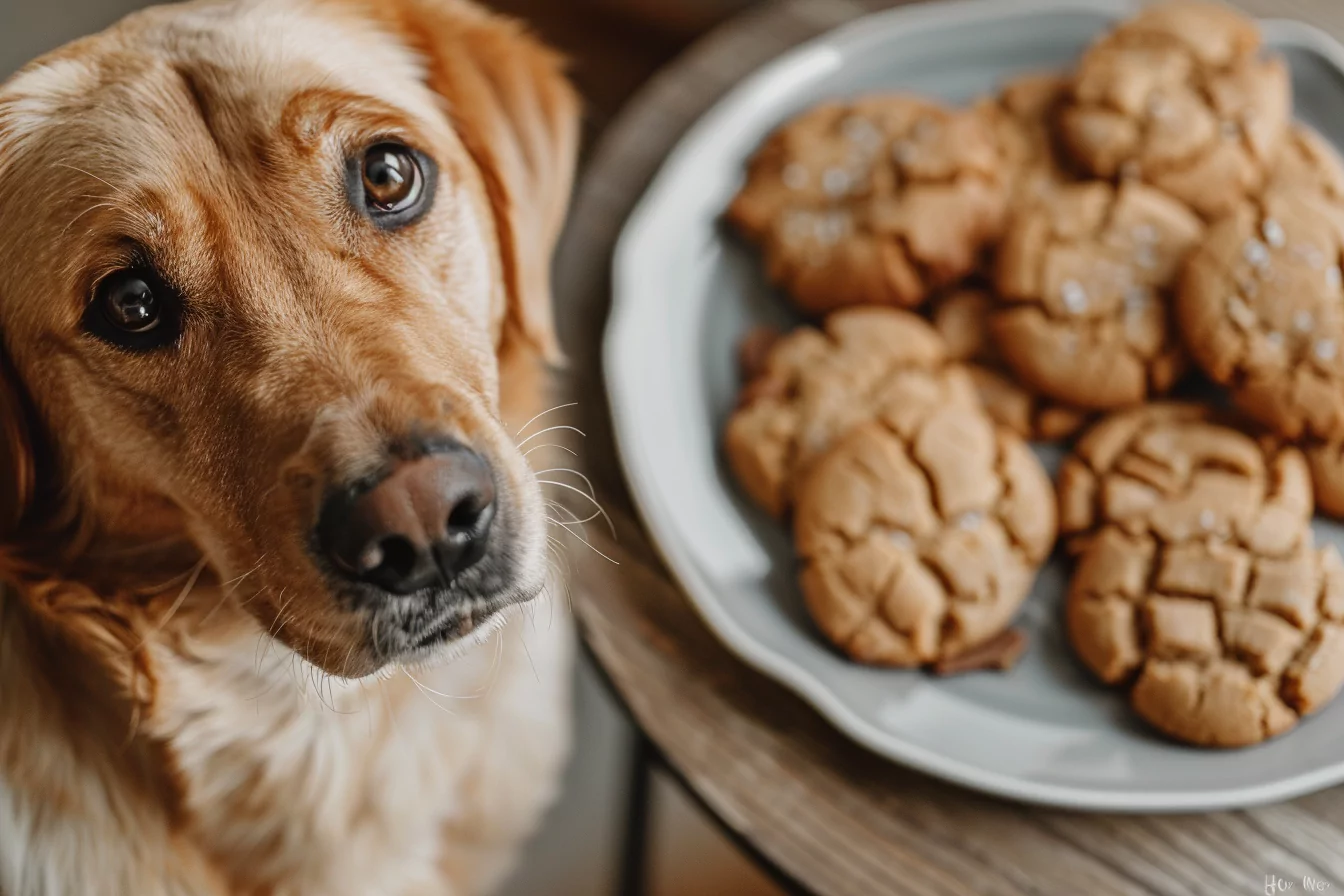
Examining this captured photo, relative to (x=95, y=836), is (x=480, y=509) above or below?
above

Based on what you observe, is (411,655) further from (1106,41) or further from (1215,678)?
(1106,41)

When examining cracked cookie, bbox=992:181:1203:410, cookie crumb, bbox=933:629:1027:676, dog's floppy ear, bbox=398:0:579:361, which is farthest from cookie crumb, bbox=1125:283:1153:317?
dog's floppy ear, bbox=398:0:579:361

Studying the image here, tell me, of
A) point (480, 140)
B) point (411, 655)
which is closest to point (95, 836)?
point (411, 655)

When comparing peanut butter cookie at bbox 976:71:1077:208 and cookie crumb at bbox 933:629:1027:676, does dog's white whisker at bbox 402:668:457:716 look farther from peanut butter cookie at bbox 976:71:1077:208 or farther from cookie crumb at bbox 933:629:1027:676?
peanut butter cookie at bbox 976:71:1077:208

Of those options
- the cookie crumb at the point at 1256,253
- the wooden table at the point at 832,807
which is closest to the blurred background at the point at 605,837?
the wooden table at the point at 832,807

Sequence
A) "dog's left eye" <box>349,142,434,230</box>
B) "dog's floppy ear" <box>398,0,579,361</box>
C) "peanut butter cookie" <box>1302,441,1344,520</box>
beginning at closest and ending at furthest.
Result: "dog's left eye" <box>349,142,434,230</box>, "dog's floppy ear" <box>398,0,579,361</box>, "peanut butter cookie" <box>1302,441,1344,520</box>

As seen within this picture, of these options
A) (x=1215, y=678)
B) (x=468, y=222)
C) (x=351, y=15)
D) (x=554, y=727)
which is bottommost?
(x=554, y=727)

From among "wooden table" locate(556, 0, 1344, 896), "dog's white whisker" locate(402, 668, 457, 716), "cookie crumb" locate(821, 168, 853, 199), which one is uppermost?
"cookie crumb" locate(821, 168, 853, 199)

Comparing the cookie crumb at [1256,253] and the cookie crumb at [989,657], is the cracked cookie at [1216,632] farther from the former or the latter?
the cookie crumb at [1256,253]
